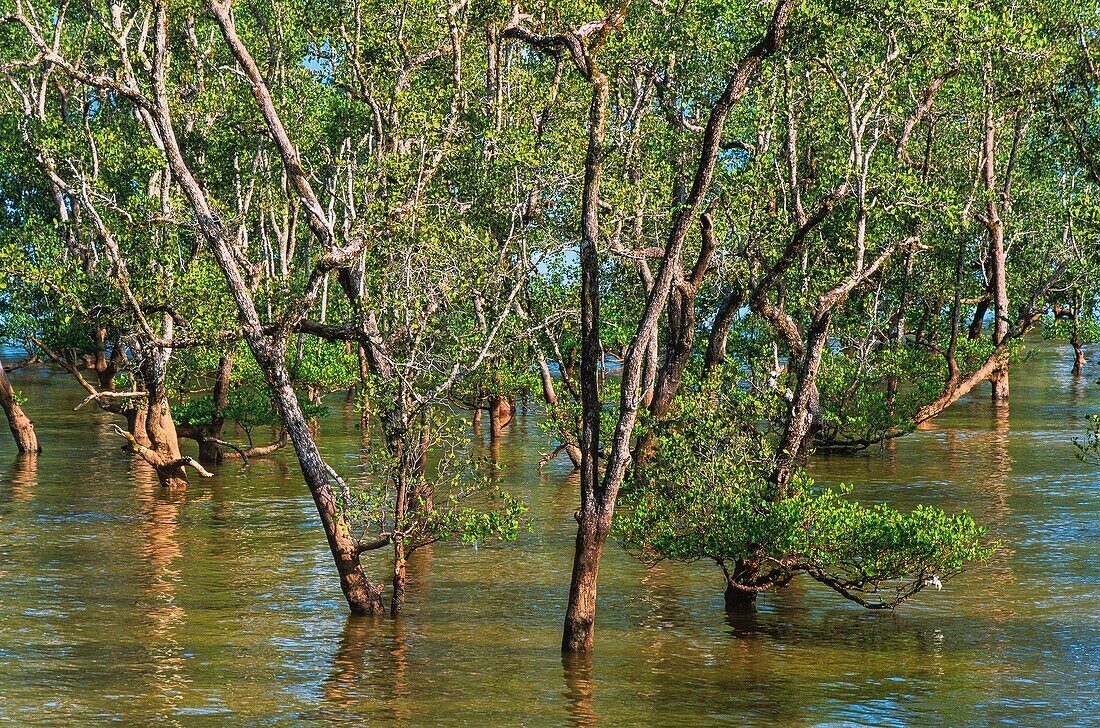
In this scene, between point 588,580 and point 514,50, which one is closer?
point 588,580

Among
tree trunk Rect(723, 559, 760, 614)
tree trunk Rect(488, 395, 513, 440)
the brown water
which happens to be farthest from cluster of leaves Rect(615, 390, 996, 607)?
tree trunk Rect(488, 395, 513, 440)

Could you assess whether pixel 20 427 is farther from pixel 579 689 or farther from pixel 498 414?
pixel 579 689

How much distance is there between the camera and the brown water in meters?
18.0

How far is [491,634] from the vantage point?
21891mm

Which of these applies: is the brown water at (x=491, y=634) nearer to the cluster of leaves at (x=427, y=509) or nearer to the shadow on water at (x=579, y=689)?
the shadow on water at (x=579, y=689)

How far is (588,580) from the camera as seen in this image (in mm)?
18219

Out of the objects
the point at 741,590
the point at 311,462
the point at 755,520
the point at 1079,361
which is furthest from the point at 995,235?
the point at 1079,361

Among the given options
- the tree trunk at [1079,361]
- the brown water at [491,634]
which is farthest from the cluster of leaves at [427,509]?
the tree trunk at [1079,361]

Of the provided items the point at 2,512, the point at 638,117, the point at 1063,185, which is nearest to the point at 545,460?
the point at 638,117

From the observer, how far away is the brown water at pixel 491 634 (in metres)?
18.0

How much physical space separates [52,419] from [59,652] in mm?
33211

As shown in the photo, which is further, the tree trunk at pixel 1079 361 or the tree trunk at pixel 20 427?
the tree trunk at pixel 1079 361

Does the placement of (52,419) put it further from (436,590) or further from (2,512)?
(436,590)

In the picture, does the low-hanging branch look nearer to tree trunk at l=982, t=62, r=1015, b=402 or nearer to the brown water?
the brown water
